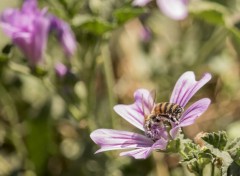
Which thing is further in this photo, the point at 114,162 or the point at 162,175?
the point at 162,175

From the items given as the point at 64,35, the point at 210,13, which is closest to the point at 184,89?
the point at 210,13

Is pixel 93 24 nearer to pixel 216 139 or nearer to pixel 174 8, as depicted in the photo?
pixel 174 8

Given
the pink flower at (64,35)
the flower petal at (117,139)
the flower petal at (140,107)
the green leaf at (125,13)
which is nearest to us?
the flower petal at (117,139)

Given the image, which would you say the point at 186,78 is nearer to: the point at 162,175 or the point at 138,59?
the point at 162,175

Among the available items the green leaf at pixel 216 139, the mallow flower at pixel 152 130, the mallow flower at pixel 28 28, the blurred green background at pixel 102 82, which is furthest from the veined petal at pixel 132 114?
the mallow flower at pixel 28 28

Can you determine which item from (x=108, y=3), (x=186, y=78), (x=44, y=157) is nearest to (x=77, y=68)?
(x=108, y=3)

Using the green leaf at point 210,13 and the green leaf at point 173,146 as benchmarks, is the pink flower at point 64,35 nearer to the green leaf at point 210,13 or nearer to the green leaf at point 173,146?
the green leaf at point 210,13

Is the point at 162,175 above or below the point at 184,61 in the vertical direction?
below
